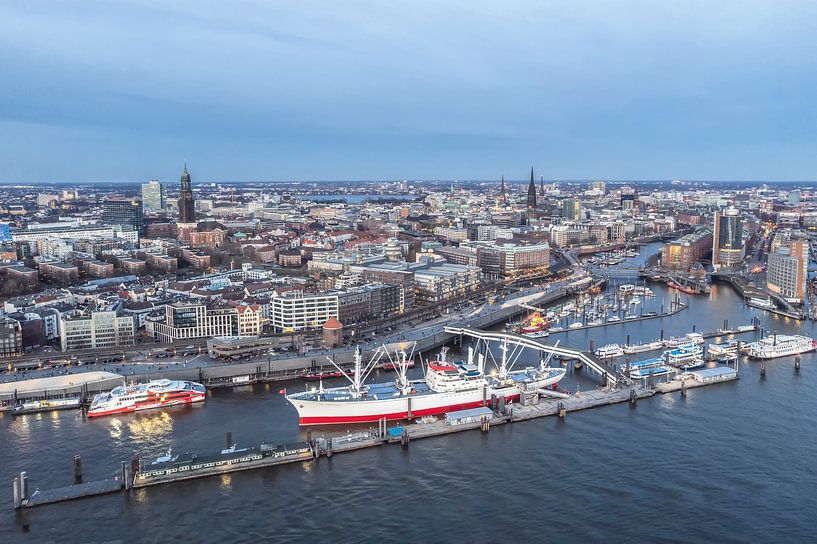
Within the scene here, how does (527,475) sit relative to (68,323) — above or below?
below

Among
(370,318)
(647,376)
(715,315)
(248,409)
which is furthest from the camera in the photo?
(715,315)

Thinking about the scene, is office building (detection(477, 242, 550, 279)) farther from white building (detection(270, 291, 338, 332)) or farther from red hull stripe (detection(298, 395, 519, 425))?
red hull stripe (detection(298, 395, 519, 425))

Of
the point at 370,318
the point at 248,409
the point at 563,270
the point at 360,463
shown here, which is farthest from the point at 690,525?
the point at 563,270

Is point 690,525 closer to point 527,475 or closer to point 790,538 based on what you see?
point 790,538

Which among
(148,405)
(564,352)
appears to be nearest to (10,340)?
(148,405)

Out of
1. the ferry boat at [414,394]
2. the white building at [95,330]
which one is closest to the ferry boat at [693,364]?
the ferry boat at [414,394]

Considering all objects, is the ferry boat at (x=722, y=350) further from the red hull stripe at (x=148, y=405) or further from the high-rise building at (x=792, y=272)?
the red hull stripe at (x=148, y=405)
